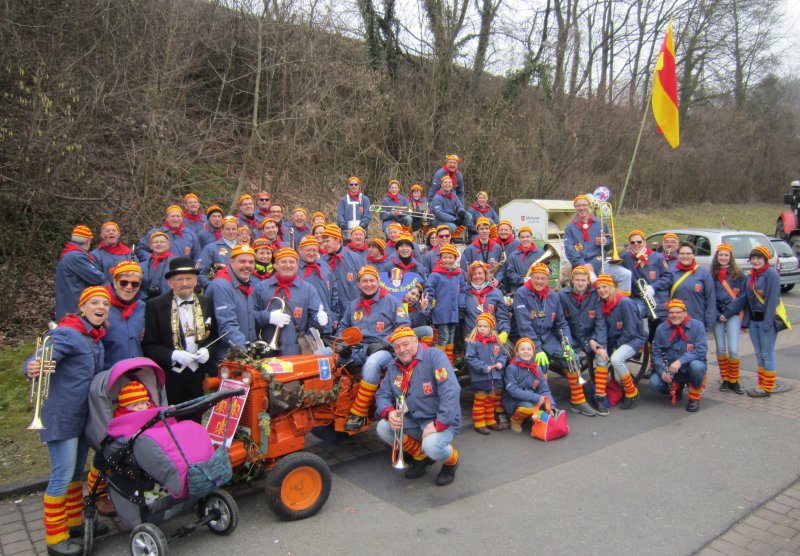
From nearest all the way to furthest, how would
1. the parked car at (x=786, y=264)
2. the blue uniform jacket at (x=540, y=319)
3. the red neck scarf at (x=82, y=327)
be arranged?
the red neck scarf at (x=82, y=327)
the blue uniform jacket at (x=540, y=319)
the parked car at (x=786, y=264)

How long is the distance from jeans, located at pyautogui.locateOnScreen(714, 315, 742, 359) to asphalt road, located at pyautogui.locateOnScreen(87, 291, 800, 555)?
126 centimetres

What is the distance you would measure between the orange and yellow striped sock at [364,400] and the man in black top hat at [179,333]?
140 centimetres

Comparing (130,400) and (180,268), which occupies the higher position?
(180,268)

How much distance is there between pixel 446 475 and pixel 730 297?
5219 mm

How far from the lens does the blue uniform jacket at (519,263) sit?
8.63 m

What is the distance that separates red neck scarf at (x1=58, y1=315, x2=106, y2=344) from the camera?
13.3ft

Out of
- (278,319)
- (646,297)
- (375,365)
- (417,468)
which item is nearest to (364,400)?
(375,365)

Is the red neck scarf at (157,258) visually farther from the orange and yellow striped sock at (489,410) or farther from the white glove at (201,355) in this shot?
the orange and yellow striped sock at (489,410)

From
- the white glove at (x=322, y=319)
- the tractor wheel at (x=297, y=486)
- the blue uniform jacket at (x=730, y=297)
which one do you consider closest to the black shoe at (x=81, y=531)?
the tractor wheel at (x=297, y=486)

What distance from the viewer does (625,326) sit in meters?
7.35

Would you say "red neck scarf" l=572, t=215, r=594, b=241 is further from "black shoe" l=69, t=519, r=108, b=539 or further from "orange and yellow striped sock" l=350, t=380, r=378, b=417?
"black shoe" l=69, t=519, r=108, b=539

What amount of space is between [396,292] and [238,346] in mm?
2727

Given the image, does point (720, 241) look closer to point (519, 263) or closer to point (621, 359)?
point (519, 263)

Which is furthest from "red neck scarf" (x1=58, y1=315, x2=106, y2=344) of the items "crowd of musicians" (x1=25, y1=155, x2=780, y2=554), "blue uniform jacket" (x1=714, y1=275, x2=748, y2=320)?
"blue uniform jacket" (x1=714, y1=275, x2=748, y2=320)
